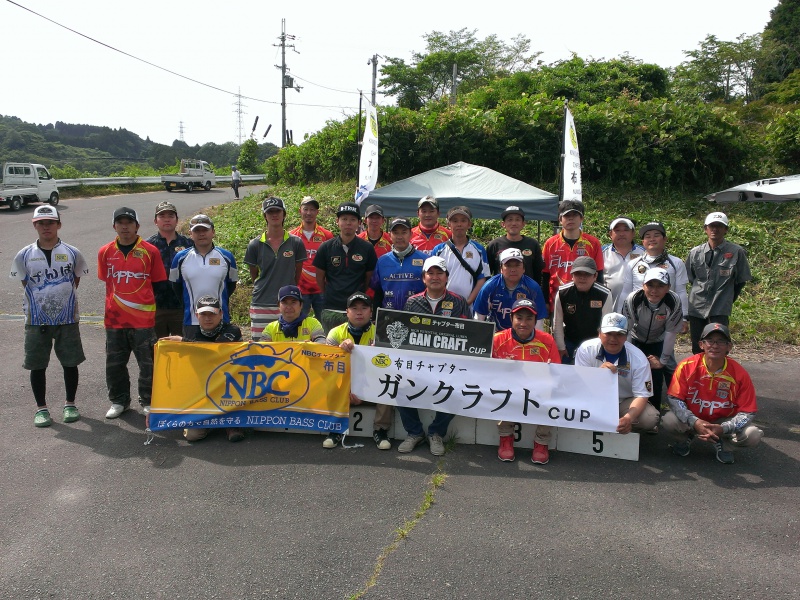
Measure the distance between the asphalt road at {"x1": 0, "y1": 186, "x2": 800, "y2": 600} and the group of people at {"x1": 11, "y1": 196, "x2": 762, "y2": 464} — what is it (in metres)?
0.34

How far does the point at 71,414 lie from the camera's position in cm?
618

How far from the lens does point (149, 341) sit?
20.5 feet

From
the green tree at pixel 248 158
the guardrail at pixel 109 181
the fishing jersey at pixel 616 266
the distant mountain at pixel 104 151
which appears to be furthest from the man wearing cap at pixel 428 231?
the distant mountain at pixel 104 151

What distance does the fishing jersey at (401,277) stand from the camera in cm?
635

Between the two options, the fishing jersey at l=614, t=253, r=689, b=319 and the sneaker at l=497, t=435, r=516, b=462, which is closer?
the sneaker at l=497, t=435, r=516, b=462

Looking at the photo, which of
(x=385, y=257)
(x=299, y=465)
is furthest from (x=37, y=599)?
(x=385, y=257)

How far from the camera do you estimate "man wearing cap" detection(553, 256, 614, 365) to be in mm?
5812

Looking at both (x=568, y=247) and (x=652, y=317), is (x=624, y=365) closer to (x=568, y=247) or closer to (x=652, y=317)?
(x=652, y=317)

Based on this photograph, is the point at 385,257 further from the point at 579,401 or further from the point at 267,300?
the point at 579,401

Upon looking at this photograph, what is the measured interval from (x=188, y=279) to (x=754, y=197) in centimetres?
828

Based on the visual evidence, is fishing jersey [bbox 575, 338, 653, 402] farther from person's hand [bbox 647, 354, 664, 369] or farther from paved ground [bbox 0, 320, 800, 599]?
paved ground [bbox 0, 320, 800, 599]

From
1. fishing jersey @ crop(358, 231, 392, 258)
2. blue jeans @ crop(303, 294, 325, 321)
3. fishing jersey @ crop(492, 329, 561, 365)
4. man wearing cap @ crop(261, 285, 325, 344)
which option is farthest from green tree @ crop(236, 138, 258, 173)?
fishing jersey @ crop(492, 329, 561, 365)

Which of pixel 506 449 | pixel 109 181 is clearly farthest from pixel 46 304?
pixel 109 181

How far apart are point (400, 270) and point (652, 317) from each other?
2550mm
